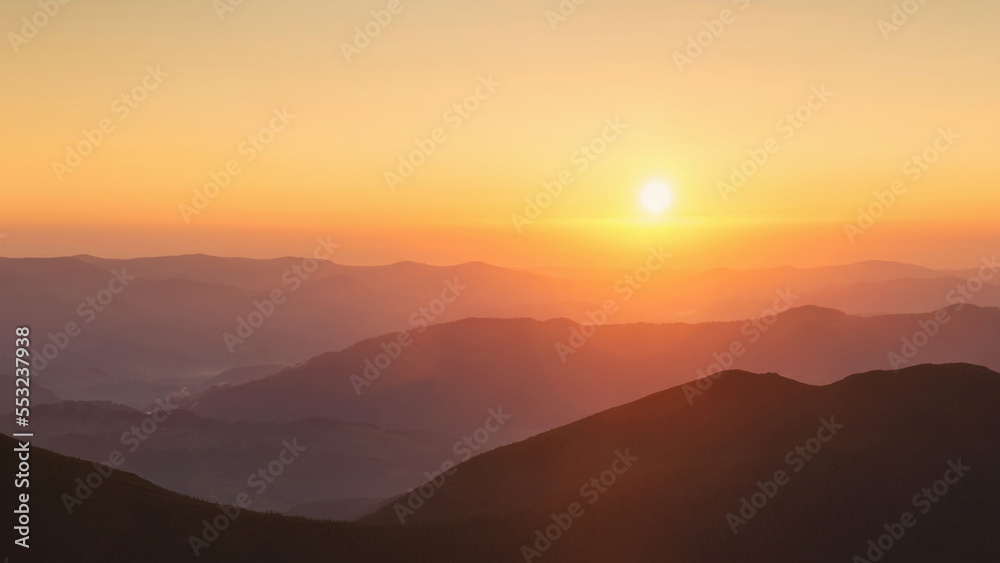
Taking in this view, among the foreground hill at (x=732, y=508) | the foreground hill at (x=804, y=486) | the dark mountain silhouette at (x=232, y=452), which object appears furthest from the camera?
the dark mountain silhouette at (x=232, y=452)

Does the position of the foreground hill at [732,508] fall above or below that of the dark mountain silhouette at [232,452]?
below

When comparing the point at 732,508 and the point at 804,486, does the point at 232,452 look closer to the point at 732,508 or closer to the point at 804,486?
the point at 732,508

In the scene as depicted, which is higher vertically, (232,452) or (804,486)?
(232,452)

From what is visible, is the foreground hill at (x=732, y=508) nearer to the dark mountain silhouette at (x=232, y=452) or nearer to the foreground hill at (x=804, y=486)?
the foreground hill at (x=804, y=486)

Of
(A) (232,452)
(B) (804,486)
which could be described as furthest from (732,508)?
(A) (232,452)

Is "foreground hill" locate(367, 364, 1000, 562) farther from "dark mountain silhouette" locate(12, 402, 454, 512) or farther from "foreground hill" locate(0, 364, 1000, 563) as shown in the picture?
"dark mountain silhouette" locate(12, 402, 454, 512)

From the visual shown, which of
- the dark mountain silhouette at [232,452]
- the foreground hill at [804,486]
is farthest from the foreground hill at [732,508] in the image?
the dark mountain silhouette at [232,452]

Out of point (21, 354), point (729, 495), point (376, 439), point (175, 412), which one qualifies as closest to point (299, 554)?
point (21, 354)

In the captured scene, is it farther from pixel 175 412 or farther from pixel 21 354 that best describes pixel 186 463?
pixel 21 354

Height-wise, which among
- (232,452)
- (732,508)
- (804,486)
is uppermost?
(232,452)
